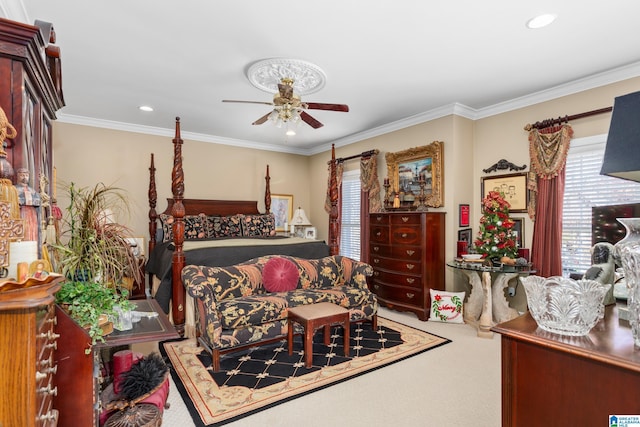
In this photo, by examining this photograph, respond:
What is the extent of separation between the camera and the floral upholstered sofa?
2885 mm

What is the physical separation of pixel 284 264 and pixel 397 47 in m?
2.42

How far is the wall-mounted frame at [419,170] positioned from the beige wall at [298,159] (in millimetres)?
99

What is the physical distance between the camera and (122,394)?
189 centimetres

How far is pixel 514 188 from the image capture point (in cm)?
418

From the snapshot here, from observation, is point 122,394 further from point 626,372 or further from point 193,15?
point 193,15

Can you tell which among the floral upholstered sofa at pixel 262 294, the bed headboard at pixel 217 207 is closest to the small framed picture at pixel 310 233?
the bed headboard at pixel 217 207

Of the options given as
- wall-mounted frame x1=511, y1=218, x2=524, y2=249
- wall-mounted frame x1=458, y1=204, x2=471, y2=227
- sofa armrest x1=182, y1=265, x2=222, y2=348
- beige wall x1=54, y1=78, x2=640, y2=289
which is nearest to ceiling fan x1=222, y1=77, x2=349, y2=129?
sofa armrest x1=182, y1=265, x2=222, y2=348

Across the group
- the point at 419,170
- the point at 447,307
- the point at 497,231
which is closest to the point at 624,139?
the point at 497,231

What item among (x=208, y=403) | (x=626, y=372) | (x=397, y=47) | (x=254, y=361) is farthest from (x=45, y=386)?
(x=397, y=47)

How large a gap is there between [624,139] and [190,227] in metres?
5.44

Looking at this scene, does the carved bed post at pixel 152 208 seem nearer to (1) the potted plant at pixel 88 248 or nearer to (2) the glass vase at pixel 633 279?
(1) the potted plant at pixel 88 248

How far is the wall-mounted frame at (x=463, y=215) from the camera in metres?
4.51

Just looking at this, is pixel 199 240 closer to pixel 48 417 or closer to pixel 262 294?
pixel 262 294

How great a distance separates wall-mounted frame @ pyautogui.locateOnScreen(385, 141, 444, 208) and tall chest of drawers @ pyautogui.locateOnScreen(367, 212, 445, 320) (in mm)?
398
